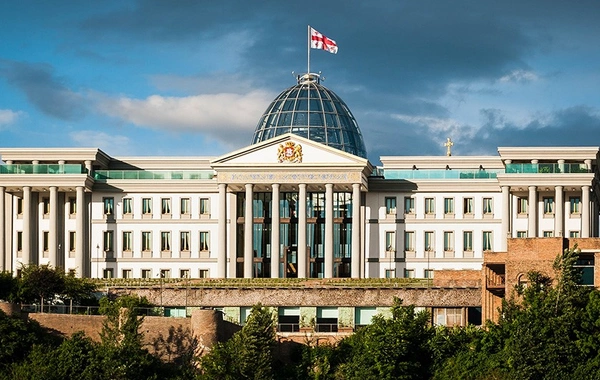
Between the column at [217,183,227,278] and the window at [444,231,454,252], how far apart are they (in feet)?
68.1

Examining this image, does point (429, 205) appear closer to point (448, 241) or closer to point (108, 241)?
point (448, 241)

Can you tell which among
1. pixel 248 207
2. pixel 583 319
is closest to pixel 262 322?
pixel 583 319

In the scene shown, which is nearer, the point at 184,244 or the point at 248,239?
the point at 248,239

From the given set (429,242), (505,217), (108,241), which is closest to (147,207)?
(108,241)

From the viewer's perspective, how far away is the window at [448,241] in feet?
529

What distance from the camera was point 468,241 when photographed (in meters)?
161

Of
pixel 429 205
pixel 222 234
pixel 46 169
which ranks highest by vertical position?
pixel 46 169

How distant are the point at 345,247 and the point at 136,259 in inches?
788

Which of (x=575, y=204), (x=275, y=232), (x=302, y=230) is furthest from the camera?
(x=575, y=204)

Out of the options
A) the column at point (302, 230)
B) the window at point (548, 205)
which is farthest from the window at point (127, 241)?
the window at point (548, 205)

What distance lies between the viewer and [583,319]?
112875 mm

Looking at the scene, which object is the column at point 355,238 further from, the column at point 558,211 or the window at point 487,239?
the column at point 558,211

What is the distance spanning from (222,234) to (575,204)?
32796 mm

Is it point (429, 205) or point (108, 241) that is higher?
point (429, 205)
